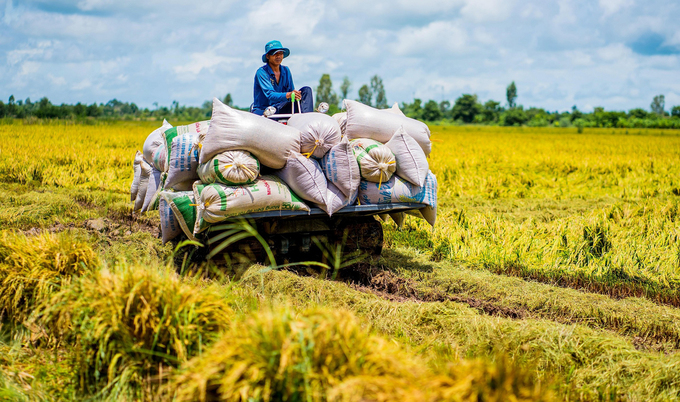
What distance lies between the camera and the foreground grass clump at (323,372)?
5.37 feet

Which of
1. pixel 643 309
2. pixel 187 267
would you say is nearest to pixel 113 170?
pixel 187 267

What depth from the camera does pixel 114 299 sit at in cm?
221

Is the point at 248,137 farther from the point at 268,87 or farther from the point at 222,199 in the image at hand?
the point at 268,87

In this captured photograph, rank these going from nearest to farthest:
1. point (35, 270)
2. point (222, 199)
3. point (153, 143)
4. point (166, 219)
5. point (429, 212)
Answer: point (35, 270), point (222, 199), point (166, 219), point (429, 212), point (153, 143)

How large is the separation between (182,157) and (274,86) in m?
1.58

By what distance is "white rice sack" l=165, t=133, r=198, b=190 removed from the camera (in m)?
4.37

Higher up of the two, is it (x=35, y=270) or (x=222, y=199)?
(x=222, y=199)

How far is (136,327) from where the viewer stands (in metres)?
2.14

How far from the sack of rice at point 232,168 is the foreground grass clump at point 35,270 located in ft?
3.64

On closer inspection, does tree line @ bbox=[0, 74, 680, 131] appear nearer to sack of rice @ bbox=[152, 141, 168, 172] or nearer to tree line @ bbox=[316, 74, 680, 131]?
tree line @ bbox=[316, 74, 680, 131]

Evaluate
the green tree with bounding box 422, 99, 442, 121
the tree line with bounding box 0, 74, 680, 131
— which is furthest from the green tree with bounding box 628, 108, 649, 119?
the green tree with bounding box 422, 99, 442, 121

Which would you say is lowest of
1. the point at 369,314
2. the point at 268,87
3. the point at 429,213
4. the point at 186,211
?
the point at 369,314

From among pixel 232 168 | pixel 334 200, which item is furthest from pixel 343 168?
pixel 232 168

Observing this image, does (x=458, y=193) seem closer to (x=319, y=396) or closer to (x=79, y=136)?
(x=319, y=396)
